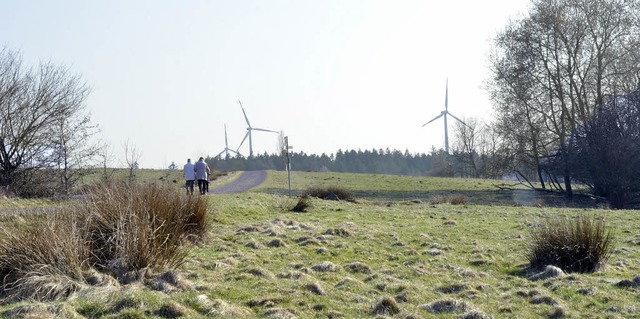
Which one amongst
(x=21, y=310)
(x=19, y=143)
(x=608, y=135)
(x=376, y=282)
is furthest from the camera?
(x=608, y=135)

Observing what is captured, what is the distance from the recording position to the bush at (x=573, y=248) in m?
13.4

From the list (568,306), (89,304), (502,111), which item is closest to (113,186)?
(89,304)

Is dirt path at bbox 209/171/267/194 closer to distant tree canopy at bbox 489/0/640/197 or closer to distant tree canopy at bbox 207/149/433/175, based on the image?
distant tree canopy at bbox 489/0/640/197

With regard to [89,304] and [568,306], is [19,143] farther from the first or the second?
[568,306]

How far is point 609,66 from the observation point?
48812mm

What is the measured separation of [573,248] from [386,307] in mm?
5556

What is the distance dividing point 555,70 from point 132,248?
4426 cm

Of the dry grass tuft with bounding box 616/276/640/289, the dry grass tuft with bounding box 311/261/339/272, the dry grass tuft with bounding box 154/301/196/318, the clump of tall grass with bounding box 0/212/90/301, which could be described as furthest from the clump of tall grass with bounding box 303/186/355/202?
the dry grass tuft with bounding box 154/301/196/318

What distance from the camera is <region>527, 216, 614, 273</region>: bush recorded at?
43.9 feet

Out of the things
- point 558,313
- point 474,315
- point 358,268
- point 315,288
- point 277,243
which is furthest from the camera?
point 277,243

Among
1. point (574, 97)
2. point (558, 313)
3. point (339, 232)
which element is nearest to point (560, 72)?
point (574, 97)

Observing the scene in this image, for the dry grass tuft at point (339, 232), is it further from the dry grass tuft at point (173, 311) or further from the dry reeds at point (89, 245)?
the dry grass tuft at point (173, 311)

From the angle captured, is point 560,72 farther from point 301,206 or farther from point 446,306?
point 446,306

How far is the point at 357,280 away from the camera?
11875mm
